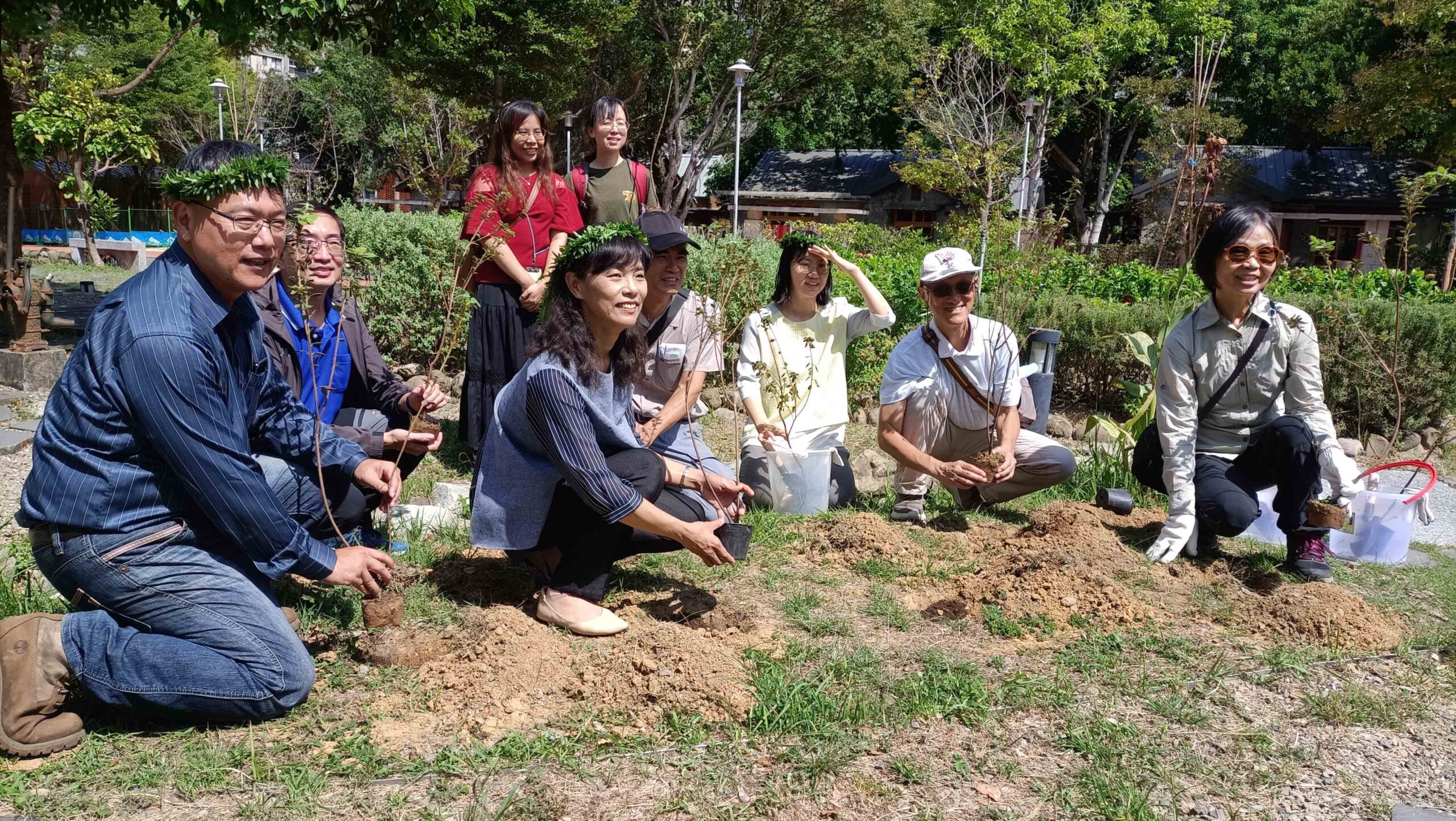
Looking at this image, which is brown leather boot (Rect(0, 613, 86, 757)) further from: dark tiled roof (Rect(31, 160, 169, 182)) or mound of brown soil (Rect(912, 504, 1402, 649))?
dark tiled roof (Rect(31, 160, 169, 182))

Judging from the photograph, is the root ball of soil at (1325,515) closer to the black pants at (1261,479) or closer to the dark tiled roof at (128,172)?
the black pants at (1261,479)

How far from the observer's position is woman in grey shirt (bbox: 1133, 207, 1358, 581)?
12.5ft

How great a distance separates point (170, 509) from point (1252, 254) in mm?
3718

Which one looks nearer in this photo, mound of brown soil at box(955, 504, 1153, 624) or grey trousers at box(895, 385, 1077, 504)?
mound of brown soil at box(955, 504, 1153, 624)

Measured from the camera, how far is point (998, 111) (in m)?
24.0

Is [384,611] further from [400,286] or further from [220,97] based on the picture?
[220,97]

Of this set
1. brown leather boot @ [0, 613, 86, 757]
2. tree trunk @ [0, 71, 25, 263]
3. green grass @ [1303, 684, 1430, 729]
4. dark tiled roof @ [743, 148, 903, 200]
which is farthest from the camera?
dark tiled roof @ [743, 148, 903, 200]

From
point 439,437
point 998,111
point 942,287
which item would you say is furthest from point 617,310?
point 998,111

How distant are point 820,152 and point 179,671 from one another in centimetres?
A: 4043

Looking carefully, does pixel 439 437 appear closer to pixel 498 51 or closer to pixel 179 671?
pixel 179 671

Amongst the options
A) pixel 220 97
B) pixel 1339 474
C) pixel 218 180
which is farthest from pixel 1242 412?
pixel 220 97

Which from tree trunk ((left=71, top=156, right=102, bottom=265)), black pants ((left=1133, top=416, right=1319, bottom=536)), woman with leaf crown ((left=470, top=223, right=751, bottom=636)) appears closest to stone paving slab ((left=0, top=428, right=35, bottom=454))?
woman with leaf crown ((left=470, top=223, right=751, bottom=636))

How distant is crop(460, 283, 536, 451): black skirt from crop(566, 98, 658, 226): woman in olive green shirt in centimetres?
55

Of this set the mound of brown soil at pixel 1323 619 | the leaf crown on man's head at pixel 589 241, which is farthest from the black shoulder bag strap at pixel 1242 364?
the leaf crown on man's head at pixel 589 241
